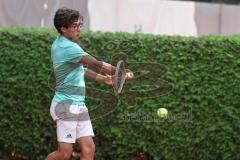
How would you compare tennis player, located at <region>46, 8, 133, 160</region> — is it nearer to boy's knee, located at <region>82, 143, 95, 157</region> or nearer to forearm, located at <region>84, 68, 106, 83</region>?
boy's knee, located at <region>82, 143, 95, 157</region>

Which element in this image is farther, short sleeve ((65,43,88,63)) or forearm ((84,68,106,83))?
forearm ((84,68,106,83))

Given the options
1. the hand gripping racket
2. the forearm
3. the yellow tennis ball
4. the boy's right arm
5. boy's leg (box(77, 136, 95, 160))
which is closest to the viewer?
the boy's right arm

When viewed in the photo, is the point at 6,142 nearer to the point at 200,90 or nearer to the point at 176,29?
the point at 200,90

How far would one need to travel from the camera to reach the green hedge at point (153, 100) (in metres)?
7.44

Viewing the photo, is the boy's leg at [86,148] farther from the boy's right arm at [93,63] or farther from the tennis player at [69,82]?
the boy's right arm at [93,63]

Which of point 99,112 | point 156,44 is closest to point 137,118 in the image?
point 99,112

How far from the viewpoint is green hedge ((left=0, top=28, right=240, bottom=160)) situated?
744cm

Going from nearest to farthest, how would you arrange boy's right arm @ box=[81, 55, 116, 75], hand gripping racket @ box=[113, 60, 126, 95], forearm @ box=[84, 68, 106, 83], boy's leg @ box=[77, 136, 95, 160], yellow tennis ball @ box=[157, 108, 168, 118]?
boy's right arm @ box=[81, 55, 116, 75] → boy's leg @ box=[77, 136, 95, 160] → hand gripping racket @ box=[113, 60, 126, 95] → forearm @ box=[84, 68, 106, 83] → yellow tennis ball @ box=[157, 108, 168, 118]

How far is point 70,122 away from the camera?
5797 millimetres

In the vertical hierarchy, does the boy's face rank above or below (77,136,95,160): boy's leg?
above

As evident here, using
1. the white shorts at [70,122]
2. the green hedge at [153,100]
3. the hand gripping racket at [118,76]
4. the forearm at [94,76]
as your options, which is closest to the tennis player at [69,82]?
the white shorts at [70,122]

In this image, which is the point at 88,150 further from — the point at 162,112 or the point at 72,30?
the point at 162,112

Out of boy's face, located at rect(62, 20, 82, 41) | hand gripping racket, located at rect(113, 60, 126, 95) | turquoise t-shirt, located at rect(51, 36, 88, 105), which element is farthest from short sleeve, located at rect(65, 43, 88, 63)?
hand gripping racket, located at rect(113, 60, 126, 95)

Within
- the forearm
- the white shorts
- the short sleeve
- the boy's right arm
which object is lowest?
the white shorts
